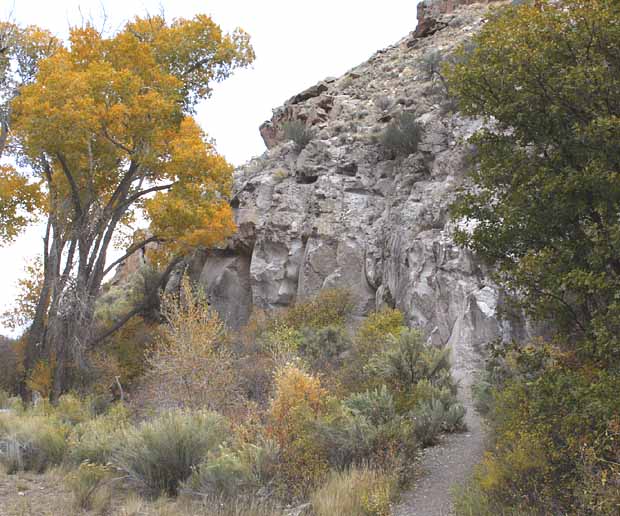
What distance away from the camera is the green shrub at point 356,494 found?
290 inches

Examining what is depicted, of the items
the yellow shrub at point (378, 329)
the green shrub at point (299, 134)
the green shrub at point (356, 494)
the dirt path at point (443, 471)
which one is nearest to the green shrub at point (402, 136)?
the green shrub at point (299, 134)

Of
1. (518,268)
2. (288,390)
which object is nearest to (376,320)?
(288,390)

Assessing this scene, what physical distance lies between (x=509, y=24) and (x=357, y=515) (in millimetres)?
6972

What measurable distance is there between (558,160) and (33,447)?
11086 mm

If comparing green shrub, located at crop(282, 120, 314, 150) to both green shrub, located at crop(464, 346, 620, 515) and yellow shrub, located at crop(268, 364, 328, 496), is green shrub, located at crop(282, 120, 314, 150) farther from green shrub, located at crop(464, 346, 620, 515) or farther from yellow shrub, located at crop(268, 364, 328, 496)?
green shrub, located at crop(464, 346, 620, 515)

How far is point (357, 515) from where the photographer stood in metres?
7.33

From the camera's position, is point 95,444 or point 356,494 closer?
point 356,494

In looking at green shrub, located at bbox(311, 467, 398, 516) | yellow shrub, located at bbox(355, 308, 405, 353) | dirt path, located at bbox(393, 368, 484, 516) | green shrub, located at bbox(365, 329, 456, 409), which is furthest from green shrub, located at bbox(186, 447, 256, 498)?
yellow shrub, located at bbox(355, 308, 405, 353)

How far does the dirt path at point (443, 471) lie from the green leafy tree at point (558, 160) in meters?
2.66

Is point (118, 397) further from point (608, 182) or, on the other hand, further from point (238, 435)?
point (608, 182)

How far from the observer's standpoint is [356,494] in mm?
7660

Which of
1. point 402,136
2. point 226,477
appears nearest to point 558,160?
point 226,477

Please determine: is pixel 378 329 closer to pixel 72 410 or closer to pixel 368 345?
pixel 368 345

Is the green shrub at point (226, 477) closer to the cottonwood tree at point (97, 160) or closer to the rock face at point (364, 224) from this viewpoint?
the rock face at point (364, 224)
